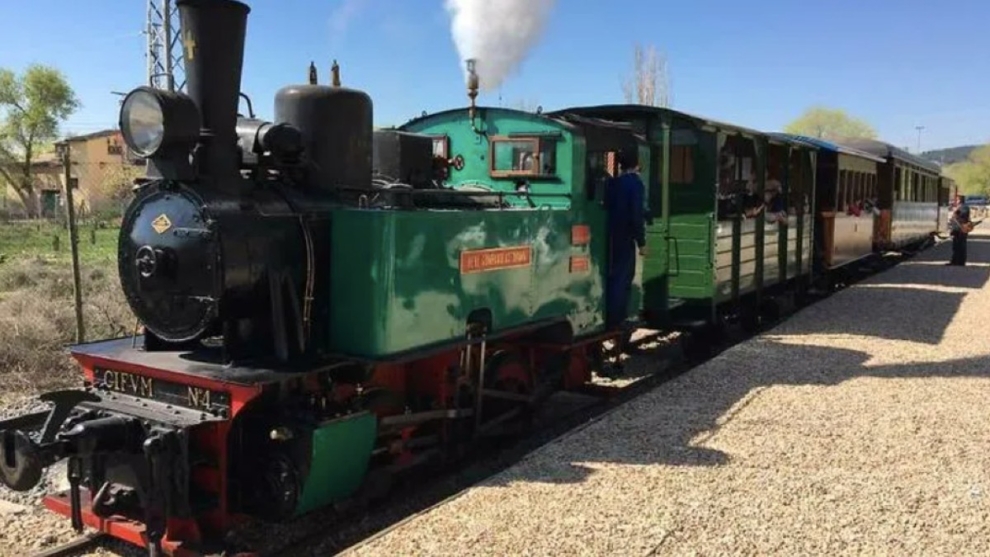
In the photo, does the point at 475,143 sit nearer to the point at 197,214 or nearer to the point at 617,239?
the point at 617,239

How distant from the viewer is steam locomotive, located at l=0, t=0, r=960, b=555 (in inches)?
168

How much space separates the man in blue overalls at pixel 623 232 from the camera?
714 centimetres

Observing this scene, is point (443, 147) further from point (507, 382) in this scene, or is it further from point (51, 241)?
point (51, 241)

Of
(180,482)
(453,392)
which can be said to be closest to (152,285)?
(180,482)

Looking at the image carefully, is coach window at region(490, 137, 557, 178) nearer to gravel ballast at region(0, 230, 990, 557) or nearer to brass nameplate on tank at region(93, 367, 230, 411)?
gravel ballast at region(0, 230, 990, 557)

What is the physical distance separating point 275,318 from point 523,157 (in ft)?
9.29

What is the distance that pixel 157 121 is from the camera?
4305mm

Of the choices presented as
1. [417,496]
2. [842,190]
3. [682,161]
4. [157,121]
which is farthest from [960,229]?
[157,121]

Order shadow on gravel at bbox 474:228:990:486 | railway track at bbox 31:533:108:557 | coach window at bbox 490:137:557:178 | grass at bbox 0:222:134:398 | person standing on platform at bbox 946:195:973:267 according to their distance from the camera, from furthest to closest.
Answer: person standing on platform at bbox 946:195:973:267 → grass at bbox 0:222:134:398 → coach window at bbox 490:137:557:178 → shadow on gravel at bbox 474:228:990:486 → railway track at bbox 31:533:108:557

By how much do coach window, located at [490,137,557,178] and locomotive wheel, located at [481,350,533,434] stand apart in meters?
1.48

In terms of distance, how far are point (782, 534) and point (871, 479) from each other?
1.19 m

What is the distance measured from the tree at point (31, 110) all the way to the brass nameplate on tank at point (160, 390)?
49.7 meters

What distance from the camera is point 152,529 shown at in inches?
158

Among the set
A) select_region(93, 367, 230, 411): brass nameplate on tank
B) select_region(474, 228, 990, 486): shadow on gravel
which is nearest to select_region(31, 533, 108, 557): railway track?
select_region(93, 367, 230, 411): brass nameplate on tank
